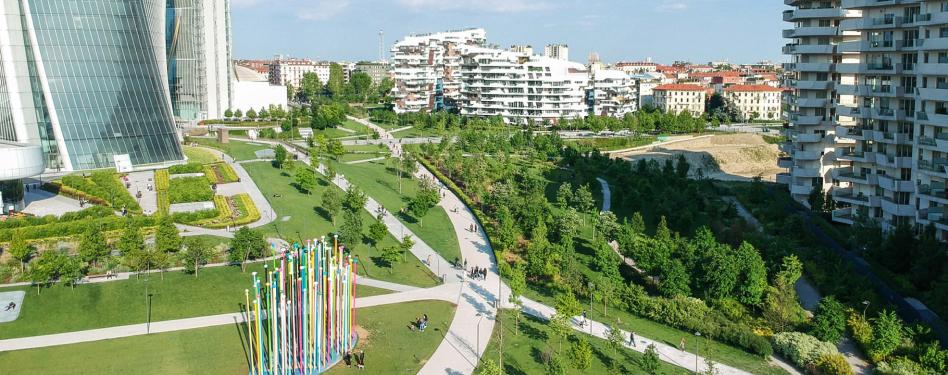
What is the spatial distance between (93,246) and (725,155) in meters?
72.1

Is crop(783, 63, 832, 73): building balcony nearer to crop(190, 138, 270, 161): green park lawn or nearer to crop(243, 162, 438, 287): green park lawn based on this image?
crop(243, 162, 438, 287): green park lawn

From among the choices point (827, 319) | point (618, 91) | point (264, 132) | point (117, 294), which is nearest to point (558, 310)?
point (827, 319)

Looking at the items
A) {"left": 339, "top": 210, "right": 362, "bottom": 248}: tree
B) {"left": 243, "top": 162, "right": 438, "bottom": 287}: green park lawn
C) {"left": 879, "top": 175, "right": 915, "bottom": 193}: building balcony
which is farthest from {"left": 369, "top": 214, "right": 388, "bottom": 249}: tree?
{"left": 879, "top": 175, "right": 915, "bottom": 193}: building balcony

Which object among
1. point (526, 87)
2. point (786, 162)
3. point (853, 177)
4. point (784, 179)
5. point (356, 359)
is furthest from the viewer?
point (526, 87)

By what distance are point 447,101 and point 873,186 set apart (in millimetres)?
84289

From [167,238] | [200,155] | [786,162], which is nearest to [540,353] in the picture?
[167,238]

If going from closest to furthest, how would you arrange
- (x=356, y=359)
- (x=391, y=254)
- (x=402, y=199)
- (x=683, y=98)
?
(x=356, y=359) < (x=391, y=254) < (x=402, y=199) < (x=683, y=98)

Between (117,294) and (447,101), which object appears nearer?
(117,294)

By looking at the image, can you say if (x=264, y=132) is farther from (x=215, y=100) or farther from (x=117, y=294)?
(x=117, y=294)

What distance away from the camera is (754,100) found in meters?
131

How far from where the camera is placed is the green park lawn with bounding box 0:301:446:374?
29.7m

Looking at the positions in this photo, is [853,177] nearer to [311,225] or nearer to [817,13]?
[817,13]

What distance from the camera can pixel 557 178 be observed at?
6819 centimetres

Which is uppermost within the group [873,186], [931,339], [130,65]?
[130,65]
